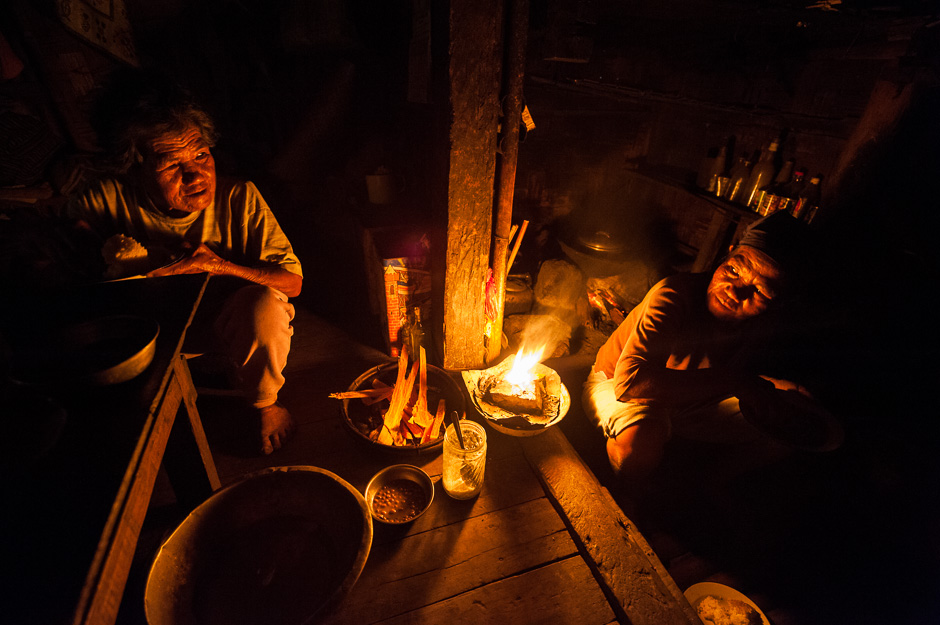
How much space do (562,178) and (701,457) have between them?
460 cm

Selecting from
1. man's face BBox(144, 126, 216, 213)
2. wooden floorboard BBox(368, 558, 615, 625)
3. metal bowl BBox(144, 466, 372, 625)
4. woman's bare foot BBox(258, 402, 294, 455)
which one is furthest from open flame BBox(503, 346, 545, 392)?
man's face BBox(144, 126, 216, 213)

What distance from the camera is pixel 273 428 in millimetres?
3041

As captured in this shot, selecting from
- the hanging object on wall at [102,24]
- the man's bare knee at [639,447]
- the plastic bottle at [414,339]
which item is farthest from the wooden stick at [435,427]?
the hanging object on wall at [102,24]

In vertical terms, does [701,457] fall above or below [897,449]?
below

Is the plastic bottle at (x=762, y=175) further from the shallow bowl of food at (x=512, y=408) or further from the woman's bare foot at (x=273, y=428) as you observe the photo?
the woman's bare foot at (x=273, y=428)

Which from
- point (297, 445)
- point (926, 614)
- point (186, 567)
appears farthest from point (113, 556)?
point (926, 614)

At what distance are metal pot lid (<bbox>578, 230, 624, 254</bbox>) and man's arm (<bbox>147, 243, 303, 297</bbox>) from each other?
4343 mm

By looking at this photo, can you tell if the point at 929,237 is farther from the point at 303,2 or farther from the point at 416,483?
the point at 303,2

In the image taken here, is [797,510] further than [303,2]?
No

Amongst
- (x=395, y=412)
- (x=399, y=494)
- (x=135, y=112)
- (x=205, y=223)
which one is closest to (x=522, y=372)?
(x=395, y=412)

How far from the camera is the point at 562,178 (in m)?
6.37

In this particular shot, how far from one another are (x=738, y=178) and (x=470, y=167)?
4.16 m

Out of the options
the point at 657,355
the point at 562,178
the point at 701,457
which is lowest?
the point at 701,457

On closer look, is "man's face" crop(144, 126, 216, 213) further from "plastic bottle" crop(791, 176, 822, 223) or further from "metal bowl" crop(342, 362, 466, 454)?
"plastic bottle" crop(791, 176, 822, 223)
